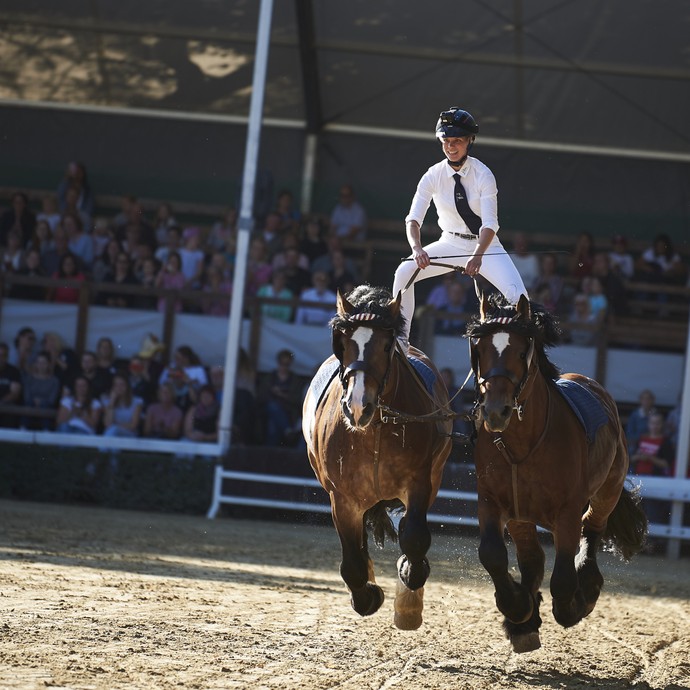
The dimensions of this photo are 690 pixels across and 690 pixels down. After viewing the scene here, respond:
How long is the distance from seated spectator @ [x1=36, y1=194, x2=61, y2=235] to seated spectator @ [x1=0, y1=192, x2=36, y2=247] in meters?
0.15

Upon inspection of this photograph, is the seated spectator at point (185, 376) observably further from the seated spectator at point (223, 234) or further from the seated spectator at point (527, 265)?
the seated spectator at point (527, 265)

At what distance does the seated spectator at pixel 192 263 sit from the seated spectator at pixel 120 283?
723mm

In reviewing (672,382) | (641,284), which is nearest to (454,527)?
(672,382)

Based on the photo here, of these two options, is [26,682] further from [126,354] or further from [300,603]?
[126,354]

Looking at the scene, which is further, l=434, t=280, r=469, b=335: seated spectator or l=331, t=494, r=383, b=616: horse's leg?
l=434, t=280, r=469, b=335: seated spectator

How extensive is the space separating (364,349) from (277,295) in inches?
373

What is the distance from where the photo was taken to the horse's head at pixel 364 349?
261 inches

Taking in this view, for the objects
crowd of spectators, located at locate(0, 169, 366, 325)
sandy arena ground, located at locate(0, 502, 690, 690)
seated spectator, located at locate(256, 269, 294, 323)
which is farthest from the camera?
crowd of spectators, located at locate(0, 169, 366, 325)

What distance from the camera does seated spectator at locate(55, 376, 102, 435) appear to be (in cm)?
1522

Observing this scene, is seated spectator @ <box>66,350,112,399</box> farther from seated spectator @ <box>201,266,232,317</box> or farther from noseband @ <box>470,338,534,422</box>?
noseband @ <box>470,338,534,422</box>

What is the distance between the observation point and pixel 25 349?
15.5 meters

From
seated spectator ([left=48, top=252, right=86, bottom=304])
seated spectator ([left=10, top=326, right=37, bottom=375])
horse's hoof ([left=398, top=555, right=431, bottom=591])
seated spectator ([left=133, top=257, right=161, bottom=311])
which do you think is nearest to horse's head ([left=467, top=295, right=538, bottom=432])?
horse's hoof ([left=398, top=555, right=431, bottom=591])

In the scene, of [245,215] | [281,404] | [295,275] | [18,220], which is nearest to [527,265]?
[295,275]

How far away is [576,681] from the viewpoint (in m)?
6.71
